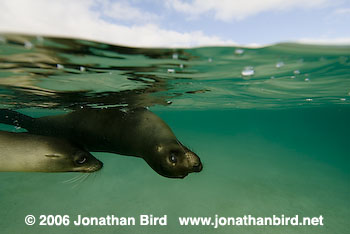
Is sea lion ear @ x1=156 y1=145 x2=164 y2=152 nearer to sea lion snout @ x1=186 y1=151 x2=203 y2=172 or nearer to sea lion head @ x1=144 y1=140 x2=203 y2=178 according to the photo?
sea lion head @ x1=144 y1=140 x2=203 y2=178

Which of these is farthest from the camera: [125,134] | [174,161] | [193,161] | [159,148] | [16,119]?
[16,119]

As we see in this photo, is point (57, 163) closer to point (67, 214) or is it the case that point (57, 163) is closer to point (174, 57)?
point (174, 57)

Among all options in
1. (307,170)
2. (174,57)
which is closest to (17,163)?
(174,57)

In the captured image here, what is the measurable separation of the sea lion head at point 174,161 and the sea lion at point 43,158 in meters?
0.98

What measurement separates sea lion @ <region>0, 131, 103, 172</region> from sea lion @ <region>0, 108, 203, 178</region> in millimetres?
528

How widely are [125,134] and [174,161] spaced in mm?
1214

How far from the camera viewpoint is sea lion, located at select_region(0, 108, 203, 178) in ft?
9.08

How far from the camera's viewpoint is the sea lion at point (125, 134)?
2.77m

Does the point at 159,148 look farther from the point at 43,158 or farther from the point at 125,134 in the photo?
the point at 43,158

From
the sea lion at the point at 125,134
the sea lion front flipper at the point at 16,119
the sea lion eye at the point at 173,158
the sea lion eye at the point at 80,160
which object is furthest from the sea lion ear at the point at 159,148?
the sea lion front flipper at the point at 16,119

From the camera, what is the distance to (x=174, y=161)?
268cm

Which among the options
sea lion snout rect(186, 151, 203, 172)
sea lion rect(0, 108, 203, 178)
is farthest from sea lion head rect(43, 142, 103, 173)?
sea lion snout rect(186, 151, 203, 172)

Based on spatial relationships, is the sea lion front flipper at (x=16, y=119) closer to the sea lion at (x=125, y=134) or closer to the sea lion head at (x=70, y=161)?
the sea lion at (x=125, y=134)

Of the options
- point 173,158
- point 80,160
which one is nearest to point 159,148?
point 173,158
